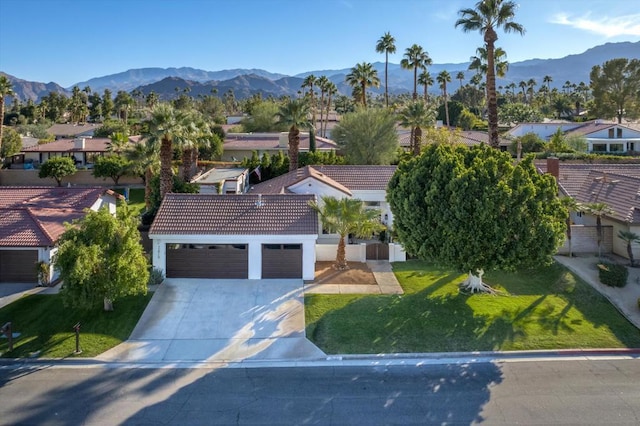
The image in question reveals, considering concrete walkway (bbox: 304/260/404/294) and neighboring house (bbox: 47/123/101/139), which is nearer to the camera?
concrete walkway (bbox: 304/260/404/294)

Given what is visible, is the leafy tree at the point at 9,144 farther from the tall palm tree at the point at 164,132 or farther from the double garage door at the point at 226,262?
the double garage door at the point at 226,262

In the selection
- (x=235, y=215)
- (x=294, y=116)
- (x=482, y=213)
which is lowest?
(x=235, y=215)

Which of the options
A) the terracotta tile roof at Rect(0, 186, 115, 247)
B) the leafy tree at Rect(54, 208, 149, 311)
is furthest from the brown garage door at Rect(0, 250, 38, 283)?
the leafy tree at Rect(54, 208, 149, 311)

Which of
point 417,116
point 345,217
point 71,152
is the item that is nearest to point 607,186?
point 417,116

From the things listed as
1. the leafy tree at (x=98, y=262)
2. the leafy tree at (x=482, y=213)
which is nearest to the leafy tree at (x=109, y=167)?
the leafy tree at (x=98, y=262)

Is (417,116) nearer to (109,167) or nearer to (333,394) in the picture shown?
(109,167)

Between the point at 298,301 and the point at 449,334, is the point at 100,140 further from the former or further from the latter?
the point at 449,334

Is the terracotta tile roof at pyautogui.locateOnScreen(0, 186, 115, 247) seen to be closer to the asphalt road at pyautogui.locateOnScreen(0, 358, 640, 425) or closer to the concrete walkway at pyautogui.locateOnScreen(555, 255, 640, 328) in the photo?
the asphalt road at pyautogui.locateOnScreen(0, 358, 640, 425)
